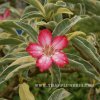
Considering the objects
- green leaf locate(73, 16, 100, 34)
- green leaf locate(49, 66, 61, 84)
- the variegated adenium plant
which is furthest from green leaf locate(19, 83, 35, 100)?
green leaf locate(73, 16, 100, 34)

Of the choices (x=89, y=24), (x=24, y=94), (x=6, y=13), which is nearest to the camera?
(x=24, y=94)

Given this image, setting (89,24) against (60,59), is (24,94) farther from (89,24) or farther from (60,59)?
(89,24)

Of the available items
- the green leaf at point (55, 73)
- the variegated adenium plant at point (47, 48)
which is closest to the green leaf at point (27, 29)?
the variegated adenium plant at point (47, 48)

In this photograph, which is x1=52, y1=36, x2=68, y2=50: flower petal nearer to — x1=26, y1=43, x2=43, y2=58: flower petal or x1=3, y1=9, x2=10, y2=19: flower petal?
x1=26, y1=43, x2=43, y2=58: flower petal

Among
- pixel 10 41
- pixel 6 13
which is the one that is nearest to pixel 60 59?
pixel 10 41

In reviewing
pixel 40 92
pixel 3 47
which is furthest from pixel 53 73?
pixel 40 92

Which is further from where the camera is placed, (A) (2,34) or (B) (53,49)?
(A) (2,34)

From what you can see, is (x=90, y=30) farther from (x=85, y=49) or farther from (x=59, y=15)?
(x=85, y=49)
